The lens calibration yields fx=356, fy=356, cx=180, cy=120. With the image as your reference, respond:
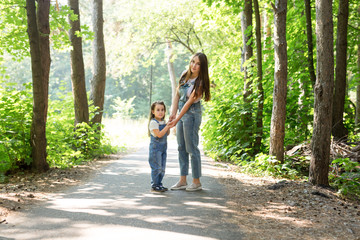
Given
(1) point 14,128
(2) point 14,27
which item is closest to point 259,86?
(1) point 14,128

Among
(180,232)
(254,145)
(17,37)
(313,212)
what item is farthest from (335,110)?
(17,37)

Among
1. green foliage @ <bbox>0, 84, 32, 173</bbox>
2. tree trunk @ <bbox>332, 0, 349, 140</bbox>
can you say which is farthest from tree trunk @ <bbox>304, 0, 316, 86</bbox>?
green foliage @ <bbox>0, 84, 32, 173</bbox>

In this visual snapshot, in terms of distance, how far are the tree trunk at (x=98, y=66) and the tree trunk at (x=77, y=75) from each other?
5.31 ft

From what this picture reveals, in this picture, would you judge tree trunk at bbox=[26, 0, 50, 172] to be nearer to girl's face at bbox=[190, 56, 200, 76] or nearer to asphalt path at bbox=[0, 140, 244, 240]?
asphalt path at bbox=[0, 140, 244, 240]

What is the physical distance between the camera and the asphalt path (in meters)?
3.61

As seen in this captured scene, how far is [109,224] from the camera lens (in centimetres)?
390

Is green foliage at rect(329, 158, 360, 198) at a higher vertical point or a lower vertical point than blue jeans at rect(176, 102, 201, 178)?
lower

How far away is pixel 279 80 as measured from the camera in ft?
25.4

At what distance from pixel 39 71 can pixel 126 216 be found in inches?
165

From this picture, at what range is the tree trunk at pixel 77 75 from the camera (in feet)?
35.4

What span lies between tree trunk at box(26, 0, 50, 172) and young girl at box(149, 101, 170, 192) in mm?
2801

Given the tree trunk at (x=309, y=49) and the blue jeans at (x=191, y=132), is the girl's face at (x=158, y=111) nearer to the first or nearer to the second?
the blue jeans at (x=191, y=132)

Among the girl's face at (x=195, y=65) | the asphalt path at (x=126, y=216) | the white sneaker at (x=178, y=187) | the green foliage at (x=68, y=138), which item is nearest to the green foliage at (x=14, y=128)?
the green foliage at (x=68, y=138)

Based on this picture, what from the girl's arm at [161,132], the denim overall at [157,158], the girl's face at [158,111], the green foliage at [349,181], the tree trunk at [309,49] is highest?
the tree trunk at [309,49]
